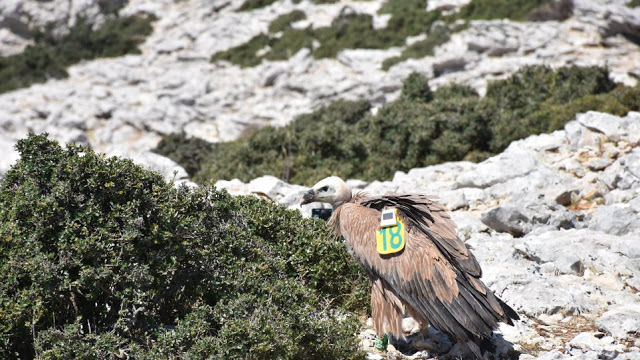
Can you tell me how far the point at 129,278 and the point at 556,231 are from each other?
18.5 ft

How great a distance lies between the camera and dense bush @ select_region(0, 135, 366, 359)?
4.50 meters

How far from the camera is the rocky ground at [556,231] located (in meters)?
5.68

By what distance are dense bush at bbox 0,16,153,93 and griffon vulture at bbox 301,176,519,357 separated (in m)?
28.3

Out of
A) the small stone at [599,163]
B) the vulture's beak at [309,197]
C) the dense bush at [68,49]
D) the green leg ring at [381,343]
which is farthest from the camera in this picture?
the dense bush at [68,49]

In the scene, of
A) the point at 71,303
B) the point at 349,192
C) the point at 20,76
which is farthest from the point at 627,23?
the point at 20,76

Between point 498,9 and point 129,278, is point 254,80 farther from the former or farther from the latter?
point 129,278

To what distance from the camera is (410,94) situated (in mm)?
17844

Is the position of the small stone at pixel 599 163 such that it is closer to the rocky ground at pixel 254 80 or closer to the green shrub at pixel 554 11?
the rocky ground at pixel 254 80

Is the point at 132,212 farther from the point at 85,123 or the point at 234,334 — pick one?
the point at 85,123

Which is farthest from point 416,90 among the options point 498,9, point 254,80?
point 498,9

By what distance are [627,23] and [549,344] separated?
69.4ft

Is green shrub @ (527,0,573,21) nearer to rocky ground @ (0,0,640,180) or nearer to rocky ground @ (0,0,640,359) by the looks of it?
rocky ground @ (0,0,640,180)

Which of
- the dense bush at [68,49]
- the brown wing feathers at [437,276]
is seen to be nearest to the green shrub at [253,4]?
the dense bush at [68,49]

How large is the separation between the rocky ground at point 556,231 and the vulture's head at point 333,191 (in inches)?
55.7
